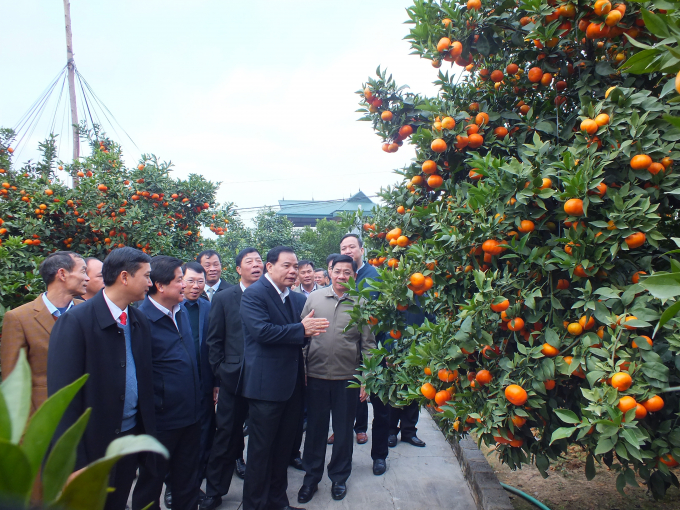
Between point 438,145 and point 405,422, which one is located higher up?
point 438,145

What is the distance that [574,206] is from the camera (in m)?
1.61

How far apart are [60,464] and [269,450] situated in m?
2.56

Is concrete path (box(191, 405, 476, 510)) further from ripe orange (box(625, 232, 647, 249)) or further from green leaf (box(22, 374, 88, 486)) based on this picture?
green leaf (box(22, 374, 88, 486))

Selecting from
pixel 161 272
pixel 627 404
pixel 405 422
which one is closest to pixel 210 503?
pixel 161 272

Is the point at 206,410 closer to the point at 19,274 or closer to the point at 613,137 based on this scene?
the point at 19,274

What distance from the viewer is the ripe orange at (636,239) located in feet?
5.12

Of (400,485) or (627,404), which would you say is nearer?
(627,404)

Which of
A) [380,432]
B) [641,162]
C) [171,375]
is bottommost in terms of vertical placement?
[380,432]

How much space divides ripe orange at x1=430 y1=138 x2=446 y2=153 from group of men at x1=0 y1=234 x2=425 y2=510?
104 cm

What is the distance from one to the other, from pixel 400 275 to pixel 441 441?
10.0ft

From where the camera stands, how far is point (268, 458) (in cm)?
290

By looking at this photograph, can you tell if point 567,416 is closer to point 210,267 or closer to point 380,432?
point 380,432

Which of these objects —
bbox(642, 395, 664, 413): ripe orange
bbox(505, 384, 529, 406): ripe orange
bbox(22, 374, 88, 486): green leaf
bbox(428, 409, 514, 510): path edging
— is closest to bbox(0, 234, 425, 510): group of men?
bbox(428, 409, 514, 510): path edging

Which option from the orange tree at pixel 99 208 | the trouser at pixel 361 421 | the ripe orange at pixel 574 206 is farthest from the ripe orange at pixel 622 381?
the orange tree at pixel 99 208
